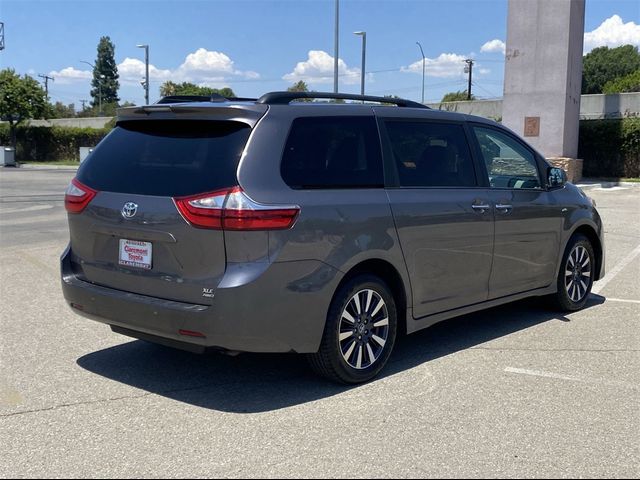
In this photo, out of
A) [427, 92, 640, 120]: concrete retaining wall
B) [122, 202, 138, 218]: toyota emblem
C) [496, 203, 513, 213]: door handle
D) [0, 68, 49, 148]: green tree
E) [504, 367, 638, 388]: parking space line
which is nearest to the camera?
[122, 202, 138, 218]: toyota emblem

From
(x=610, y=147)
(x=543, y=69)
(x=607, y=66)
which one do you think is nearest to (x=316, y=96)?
(x=543, y=69)

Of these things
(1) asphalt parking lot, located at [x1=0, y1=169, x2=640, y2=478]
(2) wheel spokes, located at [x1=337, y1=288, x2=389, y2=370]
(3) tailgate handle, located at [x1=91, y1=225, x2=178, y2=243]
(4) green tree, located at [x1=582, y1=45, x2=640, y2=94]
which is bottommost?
(1) asphalt parking lot, located at [x1=0, y1=169, x2=640, y2=478]

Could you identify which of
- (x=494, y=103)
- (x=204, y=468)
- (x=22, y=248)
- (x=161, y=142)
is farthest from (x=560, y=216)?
(x=494, y=103)

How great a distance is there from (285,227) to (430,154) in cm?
164

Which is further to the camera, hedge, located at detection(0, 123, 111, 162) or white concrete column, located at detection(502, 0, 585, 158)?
hedge, located at detection(0, 123, 111, 162)

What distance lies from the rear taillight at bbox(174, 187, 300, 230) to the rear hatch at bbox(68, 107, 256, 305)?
0.05 metres

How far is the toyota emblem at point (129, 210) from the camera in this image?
4105 millimetres

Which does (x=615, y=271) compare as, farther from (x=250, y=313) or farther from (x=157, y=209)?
(x=157, y=209)

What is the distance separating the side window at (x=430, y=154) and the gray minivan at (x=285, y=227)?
0.01 meters

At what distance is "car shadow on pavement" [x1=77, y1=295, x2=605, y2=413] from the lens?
168 inches

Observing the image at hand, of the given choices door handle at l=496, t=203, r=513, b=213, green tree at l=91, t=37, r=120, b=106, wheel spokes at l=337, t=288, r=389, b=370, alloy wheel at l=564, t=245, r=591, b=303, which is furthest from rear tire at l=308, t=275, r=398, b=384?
green tree at l=91, t=37, r=120, b=106

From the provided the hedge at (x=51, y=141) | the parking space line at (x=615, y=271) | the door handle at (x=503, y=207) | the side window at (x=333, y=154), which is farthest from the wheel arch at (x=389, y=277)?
the hedge at (x=51, y=141)

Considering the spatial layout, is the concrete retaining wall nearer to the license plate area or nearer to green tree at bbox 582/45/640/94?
the license plate area

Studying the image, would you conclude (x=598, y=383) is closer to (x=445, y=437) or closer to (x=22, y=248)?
(x=445, y=437)
